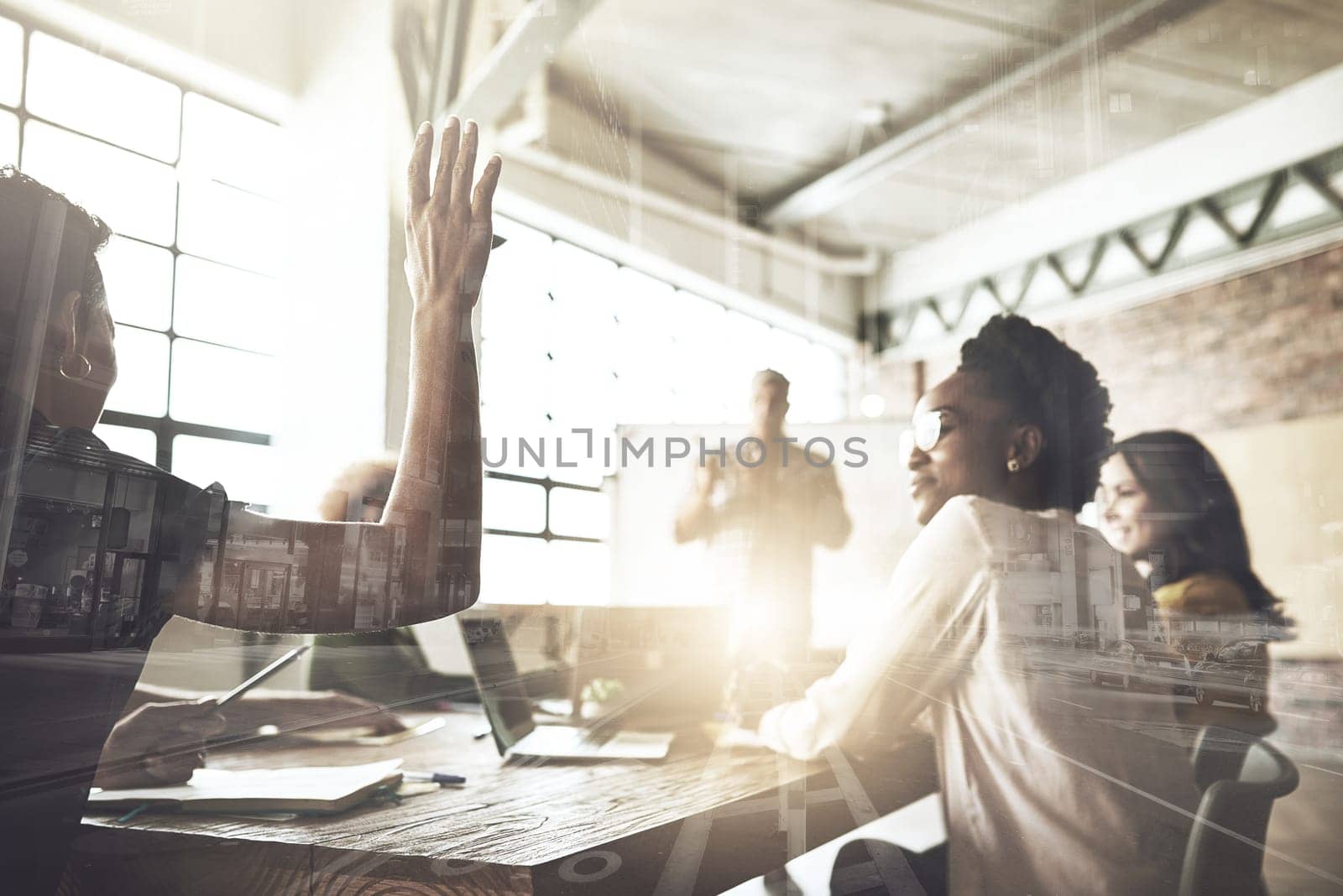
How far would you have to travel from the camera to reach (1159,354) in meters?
0.63

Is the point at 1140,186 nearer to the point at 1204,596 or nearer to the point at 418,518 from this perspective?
the point at 1204,596

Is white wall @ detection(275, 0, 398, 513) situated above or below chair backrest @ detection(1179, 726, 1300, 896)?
above

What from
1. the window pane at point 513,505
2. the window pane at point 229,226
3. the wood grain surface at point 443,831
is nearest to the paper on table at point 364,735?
the wood grain surface at point 443,831

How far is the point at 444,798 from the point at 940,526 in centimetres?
57

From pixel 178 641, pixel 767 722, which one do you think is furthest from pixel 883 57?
pixel 178 641

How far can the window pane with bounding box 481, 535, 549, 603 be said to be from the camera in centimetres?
66

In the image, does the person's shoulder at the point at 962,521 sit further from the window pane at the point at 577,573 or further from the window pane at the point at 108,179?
the window pane at the point at 108,179

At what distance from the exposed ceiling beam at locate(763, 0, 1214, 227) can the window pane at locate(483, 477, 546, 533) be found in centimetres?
37

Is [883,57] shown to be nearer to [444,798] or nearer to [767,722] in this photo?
[767,722]

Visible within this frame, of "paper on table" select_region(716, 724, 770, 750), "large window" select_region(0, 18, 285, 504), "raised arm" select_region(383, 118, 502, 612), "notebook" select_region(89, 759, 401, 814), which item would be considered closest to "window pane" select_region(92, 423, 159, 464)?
"large window" select_region(0, 18, 285, 504)

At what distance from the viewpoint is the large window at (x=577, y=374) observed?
26.7 inches

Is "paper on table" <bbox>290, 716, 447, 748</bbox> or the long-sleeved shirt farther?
"paper on table" <bbox>290, 716, 447, 748</bbox>

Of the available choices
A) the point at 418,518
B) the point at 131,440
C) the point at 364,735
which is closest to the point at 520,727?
the point at 364,735

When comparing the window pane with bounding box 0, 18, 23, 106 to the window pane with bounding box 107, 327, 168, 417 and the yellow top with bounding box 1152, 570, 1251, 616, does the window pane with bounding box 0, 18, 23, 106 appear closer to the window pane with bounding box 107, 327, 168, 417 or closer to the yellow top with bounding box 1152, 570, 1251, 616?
the window pane with bounding box 107, 327, 168, 417
